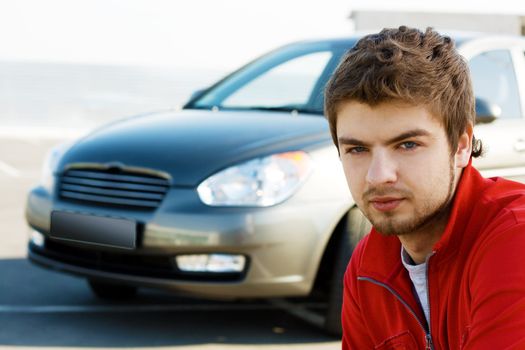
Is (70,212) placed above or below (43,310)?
above

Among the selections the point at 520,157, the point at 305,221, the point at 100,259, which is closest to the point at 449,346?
the point at 305,221

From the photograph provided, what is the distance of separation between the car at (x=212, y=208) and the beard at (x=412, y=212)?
217cm

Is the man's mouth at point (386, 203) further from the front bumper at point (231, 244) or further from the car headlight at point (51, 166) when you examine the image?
the car headlight at point (51, 166)

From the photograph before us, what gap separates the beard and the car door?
2.62 meters

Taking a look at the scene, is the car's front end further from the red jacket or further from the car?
the red jacket

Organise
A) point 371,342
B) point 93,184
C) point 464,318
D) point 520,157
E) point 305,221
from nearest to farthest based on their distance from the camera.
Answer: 1. point 464,318
2. point 371,342
3. point 305,221
4. point 93,184
5. point 520,157

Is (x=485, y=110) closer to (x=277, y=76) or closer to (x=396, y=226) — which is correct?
(x=277, y=76)

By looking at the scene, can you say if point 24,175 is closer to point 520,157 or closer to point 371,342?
point 520,157

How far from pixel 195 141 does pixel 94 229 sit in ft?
2.15

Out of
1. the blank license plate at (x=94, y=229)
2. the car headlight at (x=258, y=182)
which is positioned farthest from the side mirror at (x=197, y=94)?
the car headlight at (x=258, y=182)

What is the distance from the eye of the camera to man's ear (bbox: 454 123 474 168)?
2.22 meters

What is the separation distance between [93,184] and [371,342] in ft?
8.35

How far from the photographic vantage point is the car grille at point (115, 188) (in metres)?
4.48

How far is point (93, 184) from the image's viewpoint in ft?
15.3
